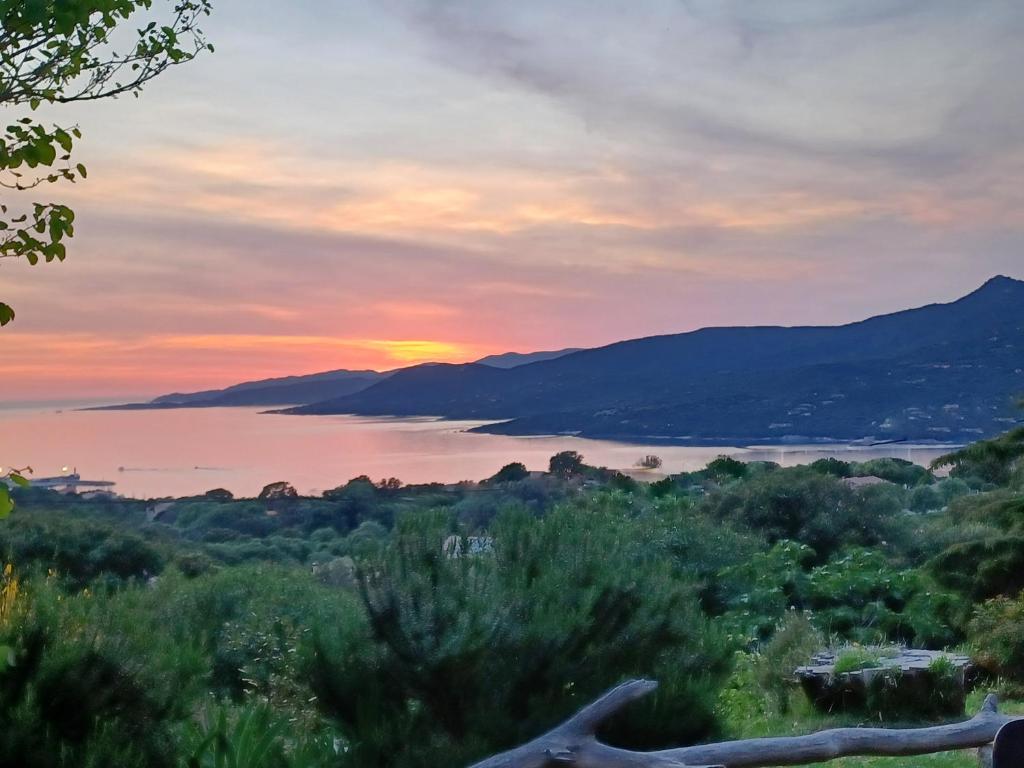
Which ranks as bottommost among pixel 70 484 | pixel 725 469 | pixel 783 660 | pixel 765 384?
pixel 783 660

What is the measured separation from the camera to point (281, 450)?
43969 mm

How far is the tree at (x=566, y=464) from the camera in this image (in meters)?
27.6

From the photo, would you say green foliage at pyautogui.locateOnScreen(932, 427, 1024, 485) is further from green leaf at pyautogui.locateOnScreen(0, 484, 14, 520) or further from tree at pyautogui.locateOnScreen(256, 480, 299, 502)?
tree at pyautogui.locateOnScreen(256, 480, 299, 502)

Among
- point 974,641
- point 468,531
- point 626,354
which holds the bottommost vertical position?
point 974,641

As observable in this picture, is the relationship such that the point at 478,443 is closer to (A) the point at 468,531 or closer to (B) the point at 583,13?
(B) the point at 583,13

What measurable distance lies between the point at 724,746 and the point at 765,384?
132ft

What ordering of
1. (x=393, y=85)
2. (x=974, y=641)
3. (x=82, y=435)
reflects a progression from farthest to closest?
(x=82, y=435) → (x=393, y=85) → (x=974, y=641)

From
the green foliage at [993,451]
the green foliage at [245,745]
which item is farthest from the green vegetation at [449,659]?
the green foliage at [993,451]

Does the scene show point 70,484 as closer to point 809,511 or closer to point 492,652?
point 809,511

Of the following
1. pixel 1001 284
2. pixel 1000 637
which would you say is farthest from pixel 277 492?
pixel 1001 284

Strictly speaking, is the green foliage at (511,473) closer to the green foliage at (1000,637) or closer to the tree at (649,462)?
the tree at (649,462)

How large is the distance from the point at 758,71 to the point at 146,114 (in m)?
10.2

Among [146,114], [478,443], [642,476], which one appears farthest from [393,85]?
[478,443]

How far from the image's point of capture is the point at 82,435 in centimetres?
4650
